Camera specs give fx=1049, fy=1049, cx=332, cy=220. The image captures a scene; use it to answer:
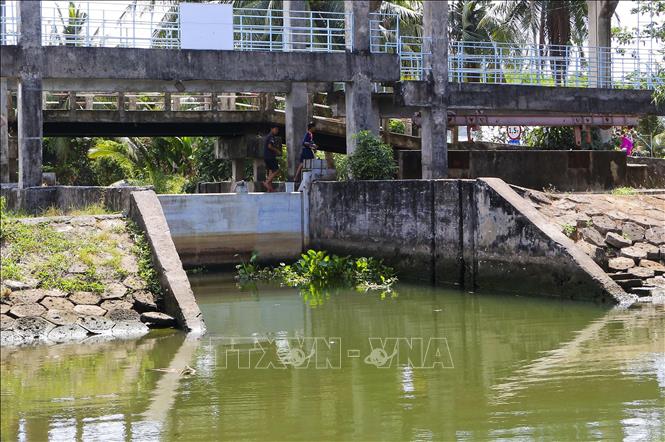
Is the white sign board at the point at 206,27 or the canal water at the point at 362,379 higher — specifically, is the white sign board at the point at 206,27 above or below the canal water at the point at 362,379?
above

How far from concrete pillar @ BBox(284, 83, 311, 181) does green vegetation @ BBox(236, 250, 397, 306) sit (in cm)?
355

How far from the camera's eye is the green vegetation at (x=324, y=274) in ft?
69.1

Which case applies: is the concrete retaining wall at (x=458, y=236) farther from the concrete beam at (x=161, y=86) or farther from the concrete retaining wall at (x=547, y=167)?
the concrete retaining wall at (x=547, y=167)

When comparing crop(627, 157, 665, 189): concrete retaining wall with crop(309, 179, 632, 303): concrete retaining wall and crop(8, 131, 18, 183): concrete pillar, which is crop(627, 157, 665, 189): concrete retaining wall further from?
crop(8, 131, 18, 183): concrete pillar

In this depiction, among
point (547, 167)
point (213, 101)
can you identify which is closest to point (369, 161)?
point (547, 167)

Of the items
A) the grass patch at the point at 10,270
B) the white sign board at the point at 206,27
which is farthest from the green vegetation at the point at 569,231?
the grass patch at the point at 10,270

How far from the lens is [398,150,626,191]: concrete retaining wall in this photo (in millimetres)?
23703

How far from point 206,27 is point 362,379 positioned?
13941 mm

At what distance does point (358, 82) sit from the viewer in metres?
24.9

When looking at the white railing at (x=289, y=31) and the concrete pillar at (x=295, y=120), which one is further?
the concrete pillar at (x=295, y=120)

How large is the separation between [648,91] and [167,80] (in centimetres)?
1289

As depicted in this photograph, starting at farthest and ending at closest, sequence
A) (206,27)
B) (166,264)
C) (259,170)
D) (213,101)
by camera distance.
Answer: (259,170) → (213,101) → (206,27) → (166,264)

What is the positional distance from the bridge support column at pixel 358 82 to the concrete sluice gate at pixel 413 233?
1.92 meters

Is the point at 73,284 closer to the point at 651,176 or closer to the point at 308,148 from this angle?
the point at 308,148
